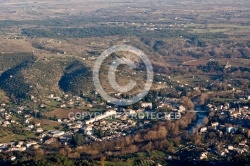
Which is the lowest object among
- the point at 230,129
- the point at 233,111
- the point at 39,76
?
the point at 233,111

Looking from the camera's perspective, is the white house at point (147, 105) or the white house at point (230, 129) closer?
the white house at point (230, 129)

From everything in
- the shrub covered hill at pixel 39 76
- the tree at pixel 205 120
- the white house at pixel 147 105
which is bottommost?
the tree at pixel 205 120

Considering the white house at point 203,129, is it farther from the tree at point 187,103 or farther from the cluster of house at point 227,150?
the tree at point 187,103

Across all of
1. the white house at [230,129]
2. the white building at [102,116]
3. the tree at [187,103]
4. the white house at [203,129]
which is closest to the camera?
the white house at [230,129]

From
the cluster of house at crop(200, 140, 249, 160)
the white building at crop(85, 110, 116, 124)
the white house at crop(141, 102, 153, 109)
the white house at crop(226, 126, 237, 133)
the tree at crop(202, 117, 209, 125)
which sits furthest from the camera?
the white house at crop(141, 102, 153, 109)

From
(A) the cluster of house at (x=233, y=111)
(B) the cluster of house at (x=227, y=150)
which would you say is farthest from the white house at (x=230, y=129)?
(A) the cluster of house at (x=233, y=111)

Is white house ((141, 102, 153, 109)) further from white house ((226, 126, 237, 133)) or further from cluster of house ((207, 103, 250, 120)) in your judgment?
white house ((226, 126, 237, 133))

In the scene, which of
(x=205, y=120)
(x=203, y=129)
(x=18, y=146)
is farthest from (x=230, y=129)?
(x=18, y=146)

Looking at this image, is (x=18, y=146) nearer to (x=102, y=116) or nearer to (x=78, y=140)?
(x=78, y=140)

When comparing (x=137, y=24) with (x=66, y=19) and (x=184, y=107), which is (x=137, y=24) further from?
(x=184, y=107)

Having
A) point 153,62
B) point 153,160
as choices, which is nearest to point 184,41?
point 153,62

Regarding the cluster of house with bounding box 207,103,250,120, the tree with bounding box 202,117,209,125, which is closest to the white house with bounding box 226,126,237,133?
the tree with bounding box 202,117,209,125

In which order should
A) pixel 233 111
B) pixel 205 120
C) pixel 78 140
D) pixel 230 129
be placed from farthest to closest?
pixel 233 111 < pixel 205 120 < pixel 230 129 < pixel 78 140
